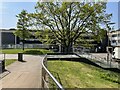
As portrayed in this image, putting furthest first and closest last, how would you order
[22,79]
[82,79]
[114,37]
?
[114,37] < [82,79] < [22,79]

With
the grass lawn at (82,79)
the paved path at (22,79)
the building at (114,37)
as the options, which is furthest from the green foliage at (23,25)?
the building at (114,37)

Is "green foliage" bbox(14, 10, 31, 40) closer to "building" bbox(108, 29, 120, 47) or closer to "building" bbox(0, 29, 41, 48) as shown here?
"building" bbox(0, 29, 41, 48)

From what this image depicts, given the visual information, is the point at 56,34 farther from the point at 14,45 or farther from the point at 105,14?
the point at 14,45

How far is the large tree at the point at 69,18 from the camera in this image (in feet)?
147

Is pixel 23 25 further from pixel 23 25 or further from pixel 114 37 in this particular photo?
pixel 114 37

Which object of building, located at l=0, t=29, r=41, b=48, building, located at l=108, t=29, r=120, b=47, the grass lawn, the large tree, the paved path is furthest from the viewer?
building, located at l=108, t=29, r=120, b=47

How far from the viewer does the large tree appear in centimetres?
4472

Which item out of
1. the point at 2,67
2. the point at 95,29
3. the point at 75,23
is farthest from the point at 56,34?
the point at 2,67

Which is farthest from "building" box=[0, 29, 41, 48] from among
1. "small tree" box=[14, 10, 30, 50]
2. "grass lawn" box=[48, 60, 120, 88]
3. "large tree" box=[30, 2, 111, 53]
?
"grass lawn" box=[48, 60, 120, 88]

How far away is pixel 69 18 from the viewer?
45.7m

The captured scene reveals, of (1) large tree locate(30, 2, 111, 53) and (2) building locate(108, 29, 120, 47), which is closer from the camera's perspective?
(1) large tree locate(30, 2, 111, 53)

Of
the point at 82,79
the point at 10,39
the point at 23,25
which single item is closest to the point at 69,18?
the point at 23,25

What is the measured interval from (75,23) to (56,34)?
12.4ft

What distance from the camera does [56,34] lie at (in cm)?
4669
